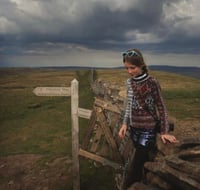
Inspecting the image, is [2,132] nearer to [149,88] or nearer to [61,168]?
[61,168]

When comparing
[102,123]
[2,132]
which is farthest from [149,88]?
[2,132]

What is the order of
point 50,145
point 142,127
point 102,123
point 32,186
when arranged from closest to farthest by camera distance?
1. point 142,127
2. point 102,123
3. point 32,186
4. point 50,145

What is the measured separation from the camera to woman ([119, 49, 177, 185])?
14.9 feet

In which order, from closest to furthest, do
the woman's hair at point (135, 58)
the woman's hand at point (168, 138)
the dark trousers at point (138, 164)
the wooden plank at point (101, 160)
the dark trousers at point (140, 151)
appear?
1. the woman's hand at point (168, 138)
2. the woman's hair at point (135, 58)
3. the dark trousers at point (140, 151)
4. the dark trousers at point (138, 164)
5. the wooden plank at point (101, 160)

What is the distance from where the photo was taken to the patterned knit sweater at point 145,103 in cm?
456

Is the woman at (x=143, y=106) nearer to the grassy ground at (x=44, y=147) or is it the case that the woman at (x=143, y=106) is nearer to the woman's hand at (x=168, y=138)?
the woman's hand at (x=168, y=138)

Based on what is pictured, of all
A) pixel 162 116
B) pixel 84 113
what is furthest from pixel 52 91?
pixel 162 116

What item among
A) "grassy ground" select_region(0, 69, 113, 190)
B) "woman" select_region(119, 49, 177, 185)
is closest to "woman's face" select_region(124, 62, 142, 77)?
"woman" select_region(119, 49, 177, 185)

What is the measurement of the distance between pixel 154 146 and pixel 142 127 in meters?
0.47

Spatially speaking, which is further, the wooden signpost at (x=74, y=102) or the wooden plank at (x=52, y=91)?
the wooden plank at (x=52, y=91)

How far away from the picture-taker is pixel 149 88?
4559 millimetres

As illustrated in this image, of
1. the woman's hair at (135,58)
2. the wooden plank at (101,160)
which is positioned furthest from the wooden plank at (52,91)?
the woman's hair at (135,58)

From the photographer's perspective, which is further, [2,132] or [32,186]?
[2,132]

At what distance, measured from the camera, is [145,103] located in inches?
182
